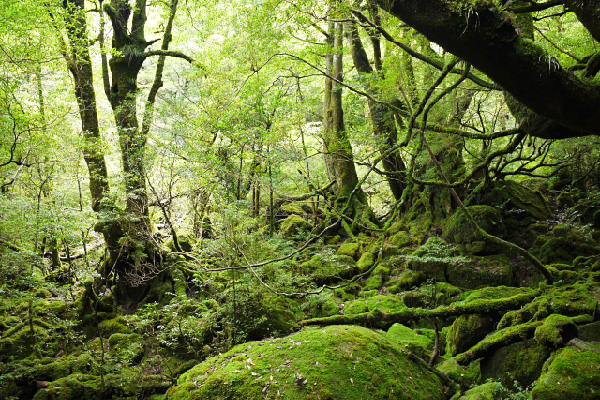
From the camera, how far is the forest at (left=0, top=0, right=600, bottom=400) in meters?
3.53

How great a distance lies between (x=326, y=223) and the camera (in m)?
12.1

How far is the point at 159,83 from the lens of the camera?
12836mm

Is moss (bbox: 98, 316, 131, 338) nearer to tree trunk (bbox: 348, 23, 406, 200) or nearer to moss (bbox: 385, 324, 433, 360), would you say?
moss (bbox: 385, 324, 433, 360)

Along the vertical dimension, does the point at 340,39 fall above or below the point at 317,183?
Answer: above

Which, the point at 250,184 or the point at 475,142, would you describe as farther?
the point at 250,184

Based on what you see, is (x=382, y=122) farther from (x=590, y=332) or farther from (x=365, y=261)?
(x=590, y=332)

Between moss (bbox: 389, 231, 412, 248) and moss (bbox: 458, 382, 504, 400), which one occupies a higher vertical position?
moss (bbox: 389, 231, 412, 248)

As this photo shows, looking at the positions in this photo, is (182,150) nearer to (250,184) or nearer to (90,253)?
(250,184)

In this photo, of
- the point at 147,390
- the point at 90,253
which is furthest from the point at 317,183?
the point at 147,390

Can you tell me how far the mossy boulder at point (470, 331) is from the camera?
4613 millimetres

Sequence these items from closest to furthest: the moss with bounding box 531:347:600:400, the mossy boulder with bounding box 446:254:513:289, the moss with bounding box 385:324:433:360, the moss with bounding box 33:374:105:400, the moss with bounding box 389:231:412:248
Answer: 1. the moss with bounding box 531:347:600:400
2. the moss with bounding box 385:324:433:360
3. the moss with bounding box 33:374:105:400
4. the mossy boulder with bounding box 446:254:513:289
5. the moss with bounding box 389:231:412:248

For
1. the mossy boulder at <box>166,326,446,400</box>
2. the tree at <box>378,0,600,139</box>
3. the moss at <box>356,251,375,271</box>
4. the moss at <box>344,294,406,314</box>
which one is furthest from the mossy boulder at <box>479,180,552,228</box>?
the mossy boulder at <box>166,326,446,400</box>

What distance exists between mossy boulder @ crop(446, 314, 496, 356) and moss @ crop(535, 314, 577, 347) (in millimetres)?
948

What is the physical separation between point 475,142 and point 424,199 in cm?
202
